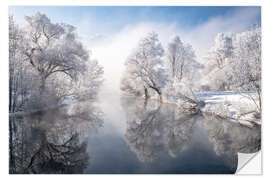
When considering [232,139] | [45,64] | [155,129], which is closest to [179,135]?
[155,129]

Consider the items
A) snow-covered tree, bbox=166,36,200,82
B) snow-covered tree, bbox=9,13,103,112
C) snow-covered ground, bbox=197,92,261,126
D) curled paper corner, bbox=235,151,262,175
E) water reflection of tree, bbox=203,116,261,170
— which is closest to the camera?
curled paper corner, bbox=235,151,262,175

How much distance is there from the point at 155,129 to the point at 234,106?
7.03 ft

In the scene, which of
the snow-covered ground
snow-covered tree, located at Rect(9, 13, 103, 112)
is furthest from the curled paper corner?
snow-covered tree, located at Rect(9, 13, 103, 112)

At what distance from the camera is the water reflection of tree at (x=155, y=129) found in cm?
432

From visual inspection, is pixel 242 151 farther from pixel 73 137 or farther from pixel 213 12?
pixel 73 137

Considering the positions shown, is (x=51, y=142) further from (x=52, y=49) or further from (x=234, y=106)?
(x=234, y=106)

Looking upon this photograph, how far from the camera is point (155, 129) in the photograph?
18.2 feet

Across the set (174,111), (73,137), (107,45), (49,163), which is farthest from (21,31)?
(174,111)

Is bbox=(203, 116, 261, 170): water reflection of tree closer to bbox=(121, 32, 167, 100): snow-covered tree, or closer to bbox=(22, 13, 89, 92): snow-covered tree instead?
bbox=(121, 32, 167, 100): snow-covered tree

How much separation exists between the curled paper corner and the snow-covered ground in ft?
2.55

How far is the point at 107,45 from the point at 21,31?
2201 mm

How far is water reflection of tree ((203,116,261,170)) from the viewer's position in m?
4.11

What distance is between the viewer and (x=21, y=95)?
5168 mm

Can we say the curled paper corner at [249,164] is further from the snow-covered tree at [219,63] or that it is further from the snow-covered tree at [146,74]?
the snow-covered tree at [146,74]
